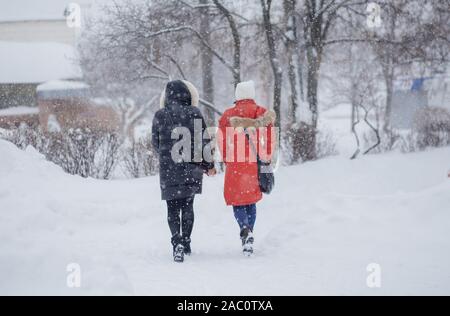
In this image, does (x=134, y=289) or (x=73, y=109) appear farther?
(x=73, y=109)

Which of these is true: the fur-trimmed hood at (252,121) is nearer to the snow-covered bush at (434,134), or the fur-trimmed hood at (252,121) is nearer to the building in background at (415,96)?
the snow-covered bush at (434,134)

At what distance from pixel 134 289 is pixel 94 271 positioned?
1.20 ft

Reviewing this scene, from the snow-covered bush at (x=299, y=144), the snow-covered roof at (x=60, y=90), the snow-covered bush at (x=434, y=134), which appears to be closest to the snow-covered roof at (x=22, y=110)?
the snow-covered roof at (x=60, y=90)

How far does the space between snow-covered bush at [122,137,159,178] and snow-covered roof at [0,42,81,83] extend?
14.3 meters

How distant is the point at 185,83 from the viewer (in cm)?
457

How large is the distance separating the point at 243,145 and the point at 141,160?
15.5 feet

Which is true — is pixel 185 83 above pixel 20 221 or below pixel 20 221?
above

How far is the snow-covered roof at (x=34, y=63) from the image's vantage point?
75.0ft

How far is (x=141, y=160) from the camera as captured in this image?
30.0ft

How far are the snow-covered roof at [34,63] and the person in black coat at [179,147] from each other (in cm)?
1882

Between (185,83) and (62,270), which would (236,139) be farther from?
(62,270)

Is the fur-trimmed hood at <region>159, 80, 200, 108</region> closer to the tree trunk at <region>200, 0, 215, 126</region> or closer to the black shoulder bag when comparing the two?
the black shoulder bag

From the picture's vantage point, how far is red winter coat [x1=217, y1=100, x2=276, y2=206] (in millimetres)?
4793
